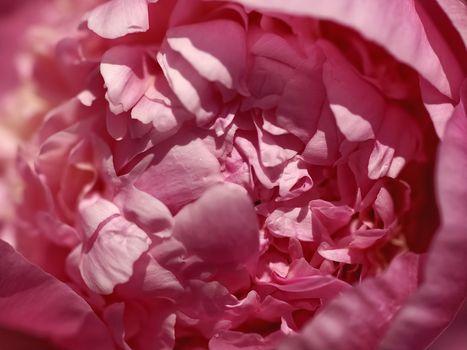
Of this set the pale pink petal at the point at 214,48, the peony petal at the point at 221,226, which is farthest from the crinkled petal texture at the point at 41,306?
the pale pink petal at the point at 214,48


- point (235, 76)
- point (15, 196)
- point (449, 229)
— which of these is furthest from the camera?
point (15, 196)

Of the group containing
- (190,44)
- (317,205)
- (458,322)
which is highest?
(190,44)

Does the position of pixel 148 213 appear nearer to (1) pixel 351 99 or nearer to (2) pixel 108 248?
(2) pixel 108 248

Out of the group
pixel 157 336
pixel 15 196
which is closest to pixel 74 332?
pixel 157 336

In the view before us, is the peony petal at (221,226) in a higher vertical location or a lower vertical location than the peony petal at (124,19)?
lower

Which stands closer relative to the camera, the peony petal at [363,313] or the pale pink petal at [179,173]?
the peony petal at [363,313]

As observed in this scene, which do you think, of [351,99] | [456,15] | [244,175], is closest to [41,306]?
[244,175]

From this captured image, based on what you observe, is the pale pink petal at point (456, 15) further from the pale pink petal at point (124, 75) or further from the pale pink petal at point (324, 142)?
the pale pink petal at point (124, 75)

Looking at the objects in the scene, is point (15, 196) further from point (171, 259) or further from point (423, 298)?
point (423, 298)
